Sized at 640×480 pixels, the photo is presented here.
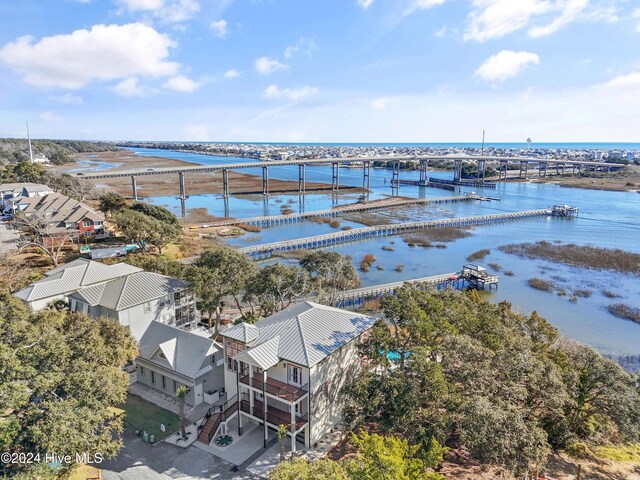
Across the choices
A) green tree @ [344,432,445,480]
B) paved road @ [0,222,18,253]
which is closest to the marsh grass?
green tree @ [344,432,445,480]

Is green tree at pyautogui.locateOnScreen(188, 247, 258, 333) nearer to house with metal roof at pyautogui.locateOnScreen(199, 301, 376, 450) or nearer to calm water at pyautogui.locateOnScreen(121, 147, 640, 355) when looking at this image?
house with metal roof at pyautogui.locateOnScreen(199, 301, 376, 450)

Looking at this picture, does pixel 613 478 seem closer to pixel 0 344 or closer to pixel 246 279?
pixel 246 279

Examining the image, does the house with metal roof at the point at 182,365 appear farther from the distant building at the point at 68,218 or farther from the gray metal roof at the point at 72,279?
the distant building at the point at 68,218

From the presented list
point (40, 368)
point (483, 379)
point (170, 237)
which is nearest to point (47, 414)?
point (40, 368)

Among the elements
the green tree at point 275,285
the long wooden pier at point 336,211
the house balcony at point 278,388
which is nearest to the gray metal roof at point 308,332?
the house balcony at point 278,388

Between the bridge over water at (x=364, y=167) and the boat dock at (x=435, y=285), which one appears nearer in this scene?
the boat dock at (x=435, y=285)

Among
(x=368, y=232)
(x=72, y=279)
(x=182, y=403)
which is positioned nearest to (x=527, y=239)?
(x=368, y=232)
